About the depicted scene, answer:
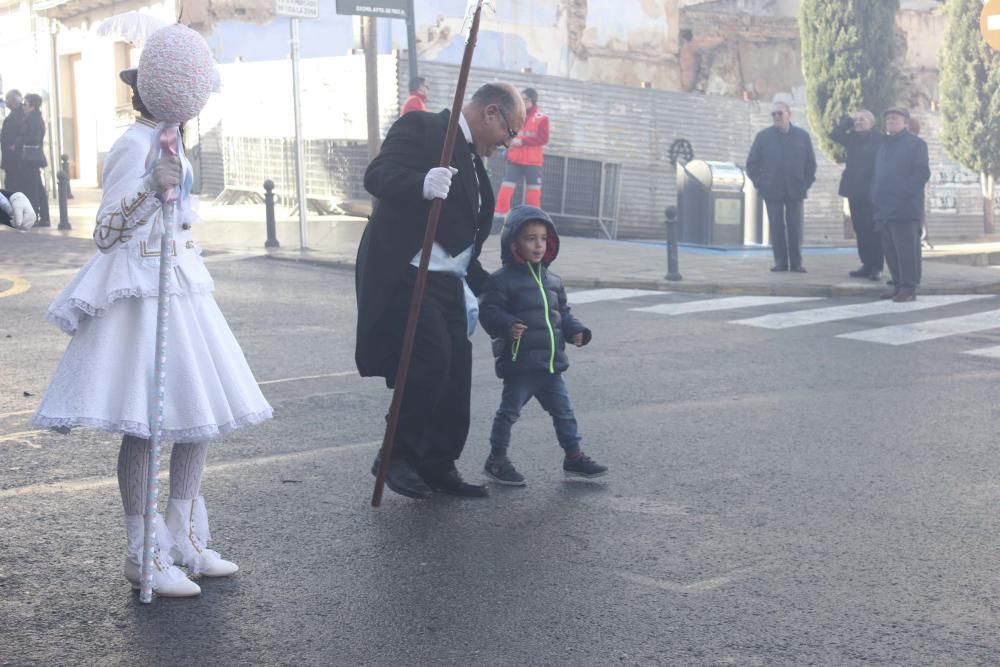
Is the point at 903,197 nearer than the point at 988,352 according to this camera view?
No

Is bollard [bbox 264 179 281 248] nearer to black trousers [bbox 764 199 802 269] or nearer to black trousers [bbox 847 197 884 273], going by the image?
black trousers [bbox 764 199 802 269]

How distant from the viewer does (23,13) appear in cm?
3572

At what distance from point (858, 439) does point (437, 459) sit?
2.40m

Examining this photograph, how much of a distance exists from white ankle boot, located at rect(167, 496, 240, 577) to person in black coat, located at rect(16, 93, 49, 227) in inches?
666

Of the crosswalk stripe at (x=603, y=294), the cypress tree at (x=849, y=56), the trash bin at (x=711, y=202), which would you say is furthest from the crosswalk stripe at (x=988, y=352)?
the cypress tree at (x=849, y=56)

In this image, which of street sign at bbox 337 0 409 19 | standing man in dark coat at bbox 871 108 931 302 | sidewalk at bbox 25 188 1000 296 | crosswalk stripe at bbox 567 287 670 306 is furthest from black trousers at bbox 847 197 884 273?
street sign at bbox 337 0 409 19

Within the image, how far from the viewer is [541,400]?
6391mm

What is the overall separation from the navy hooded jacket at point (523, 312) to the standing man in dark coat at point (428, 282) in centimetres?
25

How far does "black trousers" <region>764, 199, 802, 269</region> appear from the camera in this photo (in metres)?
16.0

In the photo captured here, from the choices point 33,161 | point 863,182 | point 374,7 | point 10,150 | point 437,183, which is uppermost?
point 374,7

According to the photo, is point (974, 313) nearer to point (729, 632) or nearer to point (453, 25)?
point (729, 632)

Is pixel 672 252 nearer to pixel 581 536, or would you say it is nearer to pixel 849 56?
pixel 581 536

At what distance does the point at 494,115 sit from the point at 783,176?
10.6 m

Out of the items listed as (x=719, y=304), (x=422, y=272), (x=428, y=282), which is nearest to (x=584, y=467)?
(x=428, y=282)
